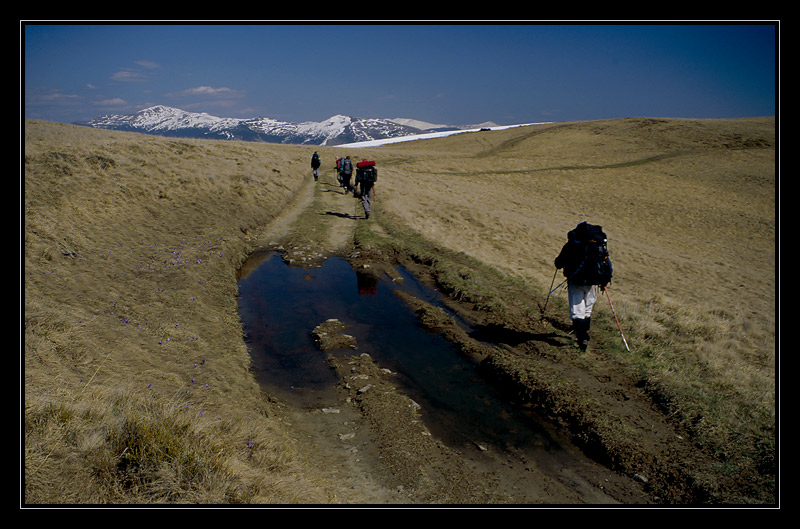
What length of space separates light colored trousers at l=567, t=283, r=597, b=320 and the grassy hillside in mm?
1239

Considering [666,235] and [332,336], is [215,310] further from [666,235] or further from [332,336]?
[666,235]

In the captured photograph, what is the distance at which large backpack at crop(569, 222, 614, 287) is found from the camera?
902 centimetres

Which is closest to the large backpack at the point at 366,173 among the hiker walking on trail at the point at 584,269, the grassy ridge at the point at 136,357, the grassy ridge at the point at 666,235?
the grassy ridge at the point at 666,235

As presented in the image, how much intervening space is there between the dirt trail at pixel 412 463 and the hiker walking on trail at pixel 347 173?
21.3 m

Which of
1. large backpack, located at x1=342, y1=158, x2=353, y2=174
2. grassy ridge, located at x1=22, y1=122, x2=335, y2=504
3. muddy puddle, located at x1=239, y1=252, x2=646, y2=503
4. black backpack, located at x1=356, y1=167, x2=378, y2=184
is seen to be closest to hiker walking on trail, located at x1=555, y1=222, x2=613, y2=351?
muddy puddle, located at x1=239, y1=252, x2=646, y2=503

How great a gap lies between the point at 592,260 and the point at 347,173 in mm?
21419

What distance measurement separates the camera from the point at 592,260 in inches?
356

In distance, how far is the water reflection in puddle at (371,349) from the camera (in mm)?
7129

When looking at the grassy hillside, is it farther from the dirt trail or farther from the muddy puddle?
the muddy puddle

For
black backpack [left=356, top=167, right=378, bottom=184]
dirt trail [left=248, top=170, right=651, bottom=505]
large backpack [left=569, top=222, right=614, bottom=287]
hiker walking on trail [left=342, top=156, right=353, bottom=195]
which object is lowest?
dirt trail [left=248, top=170, right=651, bottom=505]

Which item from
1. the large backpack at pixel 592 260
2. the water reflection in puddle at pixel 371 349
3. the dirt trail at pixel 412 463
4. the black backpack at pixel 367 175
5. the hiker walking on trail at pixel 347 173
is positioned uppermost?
the hiker walking on trail at pixel 347 173

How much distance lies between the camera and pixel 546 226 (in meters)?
28.7

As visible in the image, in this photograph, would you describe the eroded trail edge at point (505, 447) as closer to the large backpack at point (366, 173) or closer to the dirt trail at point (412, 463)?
the dirt trail at point (412, 463)

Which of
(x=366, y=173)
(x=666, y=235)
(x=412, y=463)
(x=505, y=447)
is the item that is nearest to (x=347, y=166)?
(x=366, y=173)
